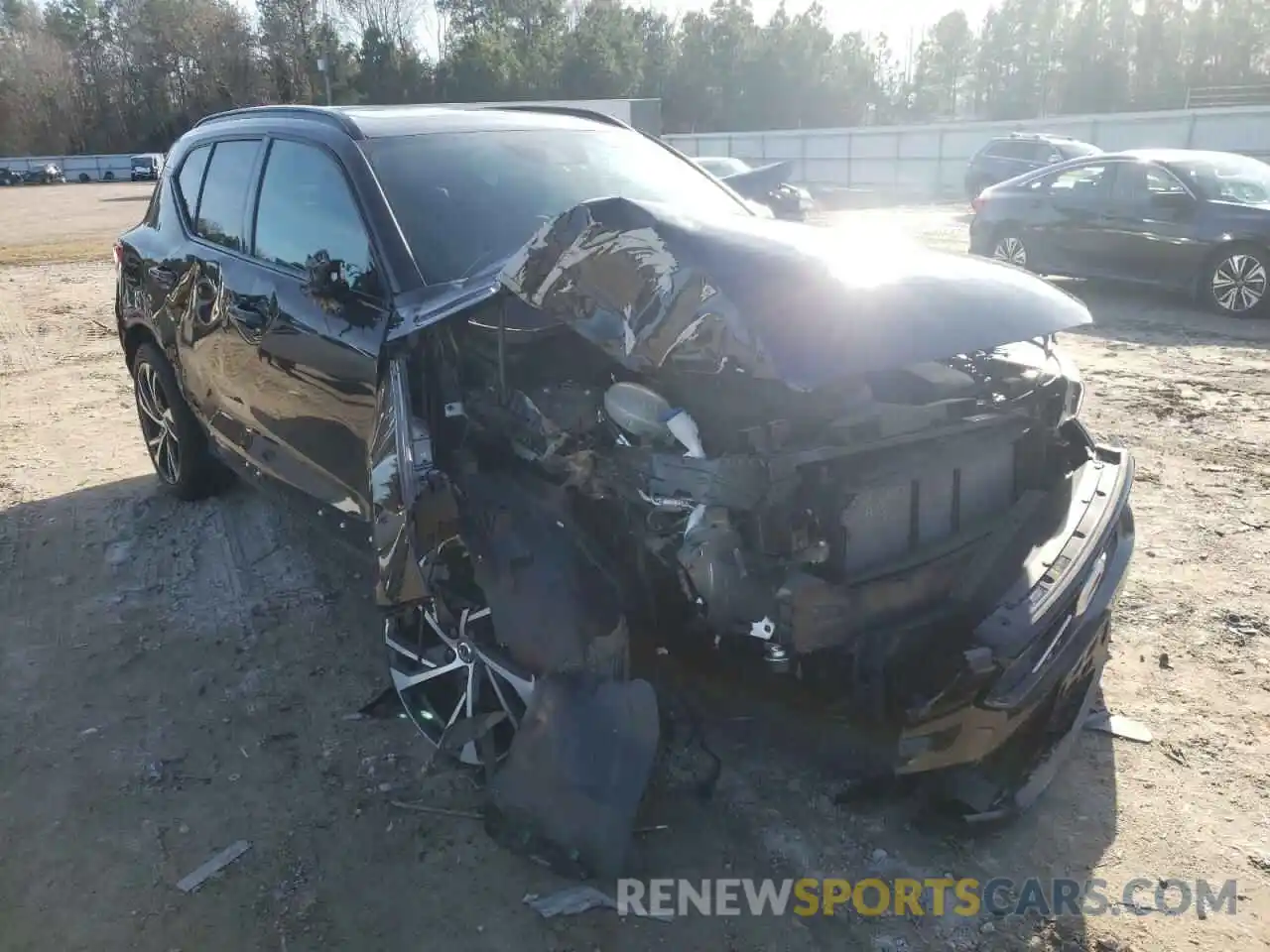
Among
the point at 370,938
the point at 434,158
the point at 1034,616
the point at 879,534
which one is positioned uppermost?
the point at 434,158

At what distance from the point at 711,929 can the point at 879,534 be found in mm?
1088

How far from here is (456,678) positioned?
301 centimetres

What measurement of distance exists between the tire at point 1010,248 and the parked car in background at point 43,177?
180 ft

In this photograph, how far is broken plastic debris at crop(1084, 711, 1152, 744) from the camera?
314 centimetres

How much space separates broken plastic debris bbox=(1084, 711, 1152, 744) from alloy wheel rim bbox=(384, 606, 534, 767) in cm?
185

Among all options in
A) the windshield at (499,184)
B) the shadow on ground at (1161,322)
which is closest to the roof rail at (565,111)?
the windshield at (499,184)

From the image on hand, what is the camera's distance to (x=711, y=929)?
2.49m

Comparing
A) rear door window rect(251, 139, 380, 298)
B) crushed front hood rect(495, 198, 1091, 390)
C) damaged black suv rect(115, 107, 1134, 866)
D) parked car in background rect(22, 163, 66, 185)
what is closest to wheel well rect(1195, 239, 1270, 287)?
damaged black suv rect(115, 107, 1134, 866)

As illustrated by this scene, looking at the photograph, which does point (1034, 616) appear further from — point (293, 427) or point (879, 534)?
Result: point (293, 427)

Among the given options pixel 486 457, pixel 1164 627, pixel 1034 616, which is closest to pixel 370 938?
pixel 486 457

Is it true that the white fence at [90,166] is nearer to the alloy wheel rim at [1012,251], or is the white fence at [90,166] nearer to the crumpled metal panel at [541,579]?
the alloy wheel rim at [1012,251]

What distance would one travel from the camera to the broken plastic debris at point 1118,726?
124 inches

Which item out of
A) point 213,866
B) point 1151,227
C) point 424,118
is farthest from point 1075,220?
point 213,866

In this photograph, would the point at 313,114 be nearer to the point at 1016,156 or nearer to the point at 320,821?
the point at 320,821
